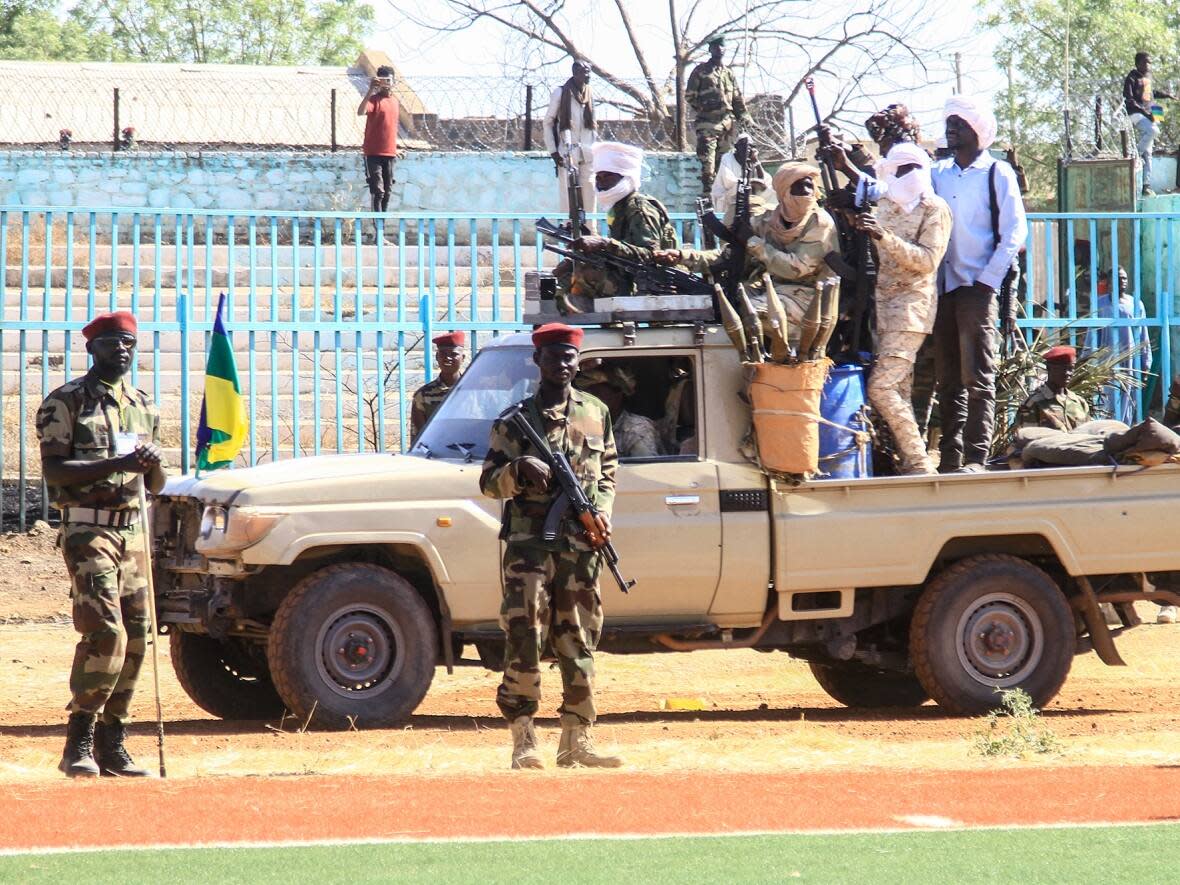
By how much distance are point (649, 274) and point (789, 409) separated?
50.9 inches

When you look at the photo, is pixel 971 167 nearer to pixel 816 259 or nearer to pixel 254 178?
pixel 816 259

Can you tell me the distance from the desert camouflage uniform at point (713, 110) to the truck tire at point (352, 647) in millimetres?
11907

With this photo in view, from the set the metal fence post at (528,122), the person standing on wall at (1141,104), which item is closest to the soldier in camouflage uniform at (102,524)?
the metal fence post at (528,122)

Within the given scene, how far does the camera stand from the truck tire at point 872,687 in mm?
10602

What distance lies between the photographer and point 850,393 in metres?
9.50

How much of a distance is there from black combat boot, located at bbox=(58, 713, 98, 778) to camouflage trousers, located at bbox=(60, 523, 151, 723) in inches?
2.0

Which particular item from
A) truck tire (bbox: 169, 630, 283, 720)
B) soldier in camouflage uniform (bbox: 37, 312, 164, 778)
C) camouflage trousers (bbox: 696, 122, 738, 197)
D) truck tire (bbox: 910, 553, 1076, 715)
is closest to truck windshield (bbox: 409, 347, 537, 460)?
truck tire (bbox: 169, 630, 283, 720)

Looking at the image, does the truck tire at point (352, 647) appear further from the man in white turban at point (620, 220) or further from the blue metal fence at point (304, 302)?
the blue metal fence at point (304, 302)

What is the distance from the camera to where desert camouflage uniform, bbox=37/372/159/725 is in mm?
7754

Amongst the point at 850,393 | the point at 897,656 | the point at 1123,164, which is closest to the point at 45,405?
the point at 850,393

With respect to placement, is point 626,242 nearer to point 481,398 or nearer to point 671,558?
point 481,398

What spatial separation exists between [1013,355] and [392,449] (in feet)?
19.4

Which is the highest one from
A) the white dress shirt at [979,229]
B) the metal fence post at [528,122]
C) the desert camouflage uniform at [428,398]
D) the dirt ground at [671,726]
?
the metal fence post at [528,122]

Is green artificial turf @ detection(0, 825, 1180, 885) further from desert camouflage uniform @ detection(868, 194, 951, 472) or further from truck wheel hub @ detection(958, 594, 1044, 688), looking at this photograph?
desert camouflage uniform @ detection(868, 194, 951, 472)
